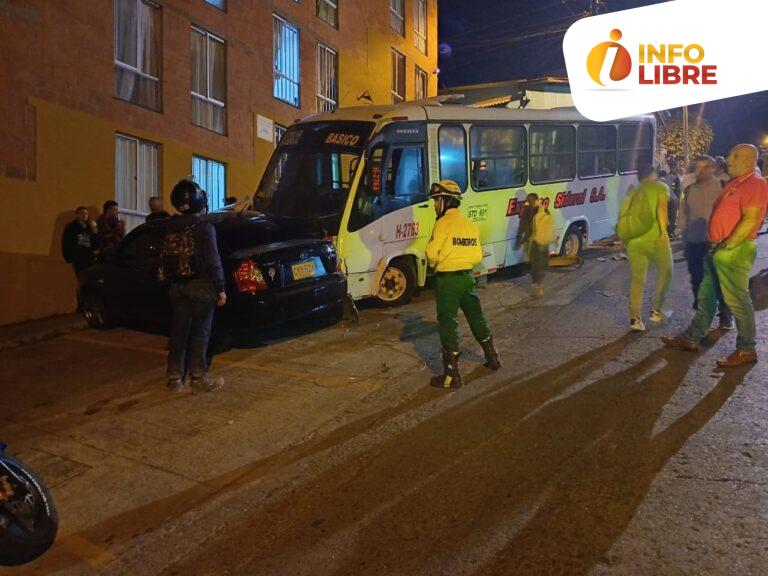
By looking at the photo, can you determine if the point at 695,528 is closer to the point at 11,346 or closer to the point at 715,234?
the point at 715,234

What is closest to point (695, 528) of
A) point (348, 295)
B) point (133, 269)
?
point (348, 295)

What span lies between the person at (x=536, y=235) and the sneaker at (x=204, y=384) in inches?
202

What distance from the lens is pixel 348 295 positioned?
8.75 meters

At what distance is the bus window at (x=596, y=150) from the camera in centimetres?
1287

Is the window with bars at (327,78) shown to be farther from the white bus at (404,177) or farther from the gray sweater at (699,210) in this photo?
the gray sweater at (699,210)

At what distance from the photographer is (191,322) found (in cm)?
601

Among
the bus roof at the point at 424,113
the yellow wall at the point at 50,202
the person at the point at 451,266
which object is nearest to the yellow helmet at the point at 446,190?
the person at the point at 451,266

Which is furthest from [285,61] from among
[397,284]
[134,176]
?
[397,284]

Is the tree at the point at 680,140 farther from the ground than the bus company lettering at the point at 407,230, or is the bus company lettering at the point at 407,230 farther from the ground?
the tree at the point at 680,140

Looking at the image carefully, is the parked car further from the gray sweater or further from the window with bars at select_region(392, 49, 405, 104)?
the window with bars at select_region(392, 49, 405, 104)

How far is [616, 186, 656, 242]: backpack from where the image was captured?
6938mm

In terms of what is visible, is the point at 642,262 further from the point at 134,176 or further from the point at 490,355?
the point at 134,176

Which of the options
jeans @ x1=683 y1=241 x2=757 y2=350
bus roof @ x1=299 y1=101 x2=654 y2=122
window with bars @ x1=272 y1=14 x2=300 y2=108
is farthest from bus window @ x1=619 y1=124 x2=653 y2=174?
jeans @ x1=683 y1=241 x2=757 y2=350

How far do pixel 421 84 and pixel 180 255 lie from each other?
21.7 metres
